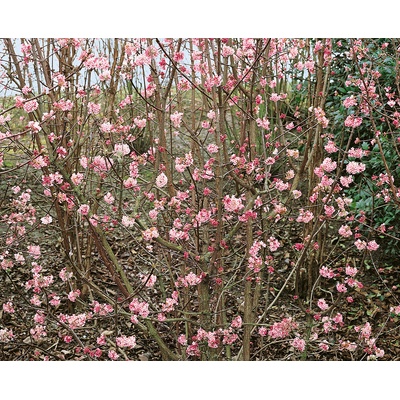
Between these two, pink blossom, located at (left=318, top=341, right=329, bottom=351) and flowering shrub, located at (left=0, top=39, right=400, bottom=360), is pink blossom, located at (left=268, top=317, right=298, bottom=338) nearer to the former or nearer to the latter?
flowering shrub, located at (left=0, top=39, right=400, bottom=360)

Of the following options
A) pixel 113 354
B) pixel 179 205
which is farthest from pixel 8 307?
pixel 179 205

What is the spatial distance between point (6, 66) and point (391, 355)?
2058 millimetres

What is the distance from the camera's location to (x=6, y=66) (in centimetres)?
227

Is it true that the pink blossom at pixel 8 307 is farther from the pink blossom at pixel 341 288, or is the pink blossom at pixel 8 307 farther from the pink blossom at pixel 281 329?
the pink blossom at pixel 341 288

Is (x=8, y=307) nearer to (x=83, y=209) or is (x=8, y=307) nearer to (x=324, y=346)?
(x=83, y=209)

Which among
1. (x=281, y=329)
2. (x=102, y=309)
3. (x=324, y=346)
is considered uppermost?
(x=102, y=309)

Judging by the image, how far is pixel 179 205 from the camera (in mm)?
1949

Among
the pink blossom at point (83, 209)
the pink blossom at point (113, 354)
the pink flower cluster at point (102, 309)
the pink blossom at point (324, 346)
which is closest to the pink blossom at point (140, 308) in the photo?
the pink flower cluster at point (102, 309)

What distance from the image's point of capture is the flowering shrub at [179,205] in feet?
6.41

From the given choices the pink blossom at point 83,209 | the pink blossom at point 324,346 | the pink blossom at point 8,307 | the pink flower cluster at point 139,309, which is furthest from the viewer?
the pink blossom at point 8,307

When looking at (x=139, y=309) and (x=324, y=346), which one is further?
(x=324, y=346)

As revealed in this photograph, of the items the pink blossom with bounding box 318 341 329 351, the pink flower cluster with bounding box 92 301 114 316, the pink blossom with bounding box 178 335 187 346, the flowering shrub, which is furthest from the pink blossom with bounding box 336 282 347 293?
the pink flower cluster with bounding box 92 301 114 316
